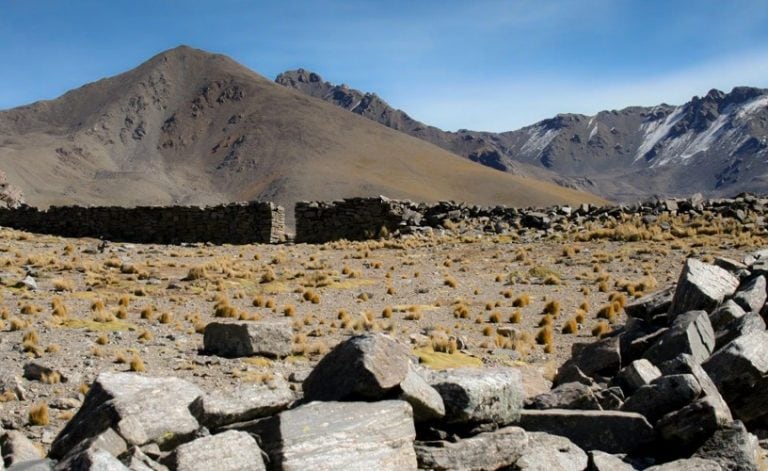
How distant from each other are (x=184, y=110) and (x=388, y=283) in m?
185

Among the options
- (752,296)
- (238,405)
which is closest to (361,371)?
(238,405)

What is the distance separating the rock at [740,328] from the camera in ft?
36.1

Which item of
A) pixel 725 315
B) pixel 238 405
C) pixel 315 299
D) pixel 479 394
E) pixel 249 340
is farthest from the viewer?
pixel 315 299

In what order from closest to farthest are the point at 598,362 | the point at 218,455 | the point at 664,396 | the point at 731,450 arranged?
the point at 218,455, the point at 731,450, the point at 664,396, the point at 598,362

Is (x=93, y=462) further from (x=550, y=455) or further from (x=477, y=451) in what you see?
(x=550, y=455)

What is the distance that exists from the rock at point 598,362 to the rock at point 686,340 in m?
0.44

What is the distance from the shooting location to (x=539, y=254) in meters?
27.5

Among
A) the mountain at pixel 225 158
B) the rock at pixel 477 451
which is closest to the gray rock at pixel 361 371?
the rock at pixel 477 451

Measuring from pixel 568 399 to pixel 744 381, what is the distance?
2.46 m

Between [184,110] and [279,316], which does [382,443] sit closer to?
[279,316]

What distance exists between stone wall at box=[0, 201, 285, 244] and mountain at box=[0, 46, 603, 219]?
282ft

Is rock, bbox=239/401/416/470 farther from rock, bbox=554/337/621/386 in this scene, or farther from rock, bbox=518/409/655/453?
rock, bbox=554/337/621/386

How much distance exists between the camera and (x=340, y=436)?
22.6 ft

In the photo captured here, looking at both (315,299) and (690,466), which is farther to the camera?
(315,299)
